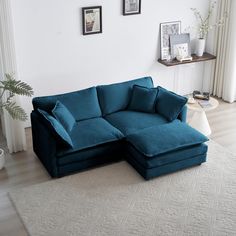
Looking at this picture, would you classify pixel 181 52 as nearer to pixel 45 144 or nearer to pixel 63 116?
pixel 63 116

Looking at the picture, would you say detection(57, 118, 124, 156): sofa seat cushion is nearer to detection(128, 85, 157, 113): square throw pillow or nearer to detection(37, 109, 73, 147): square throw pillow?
detection(37, 109, 73, 147): square throw pillow

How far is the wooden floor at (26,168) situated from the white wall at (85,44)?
0.87 meters

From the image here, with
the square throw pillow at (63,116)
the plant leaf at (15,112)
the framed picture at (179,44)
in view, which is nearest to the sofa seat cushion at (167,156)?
the square throw pillow at (63,116)

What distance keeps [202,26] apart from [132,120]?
232cm

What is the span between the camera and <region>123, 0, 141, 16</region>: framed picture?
241 inches

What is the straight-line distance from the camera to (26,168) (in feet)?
16.9

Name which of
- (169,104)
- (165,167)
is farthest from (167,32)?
(165,167)

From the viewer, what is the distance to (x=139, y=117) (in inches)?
217

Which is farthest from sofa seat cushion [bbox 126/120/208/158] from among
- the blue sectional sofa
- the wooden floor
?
the wooden floor

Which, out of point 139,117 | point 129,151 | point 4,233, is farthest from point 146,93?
point 4,233

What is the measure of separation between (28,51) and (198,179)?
8.98 feet

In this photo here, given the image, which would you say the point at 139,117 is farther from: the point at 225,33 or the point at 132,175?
the point at 225,33

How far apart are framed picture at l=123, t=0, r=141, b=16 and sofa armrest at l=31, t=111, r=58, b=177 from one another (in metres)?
2.09

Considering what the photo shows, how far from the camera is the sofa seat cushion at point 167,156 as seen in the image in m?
4.77
